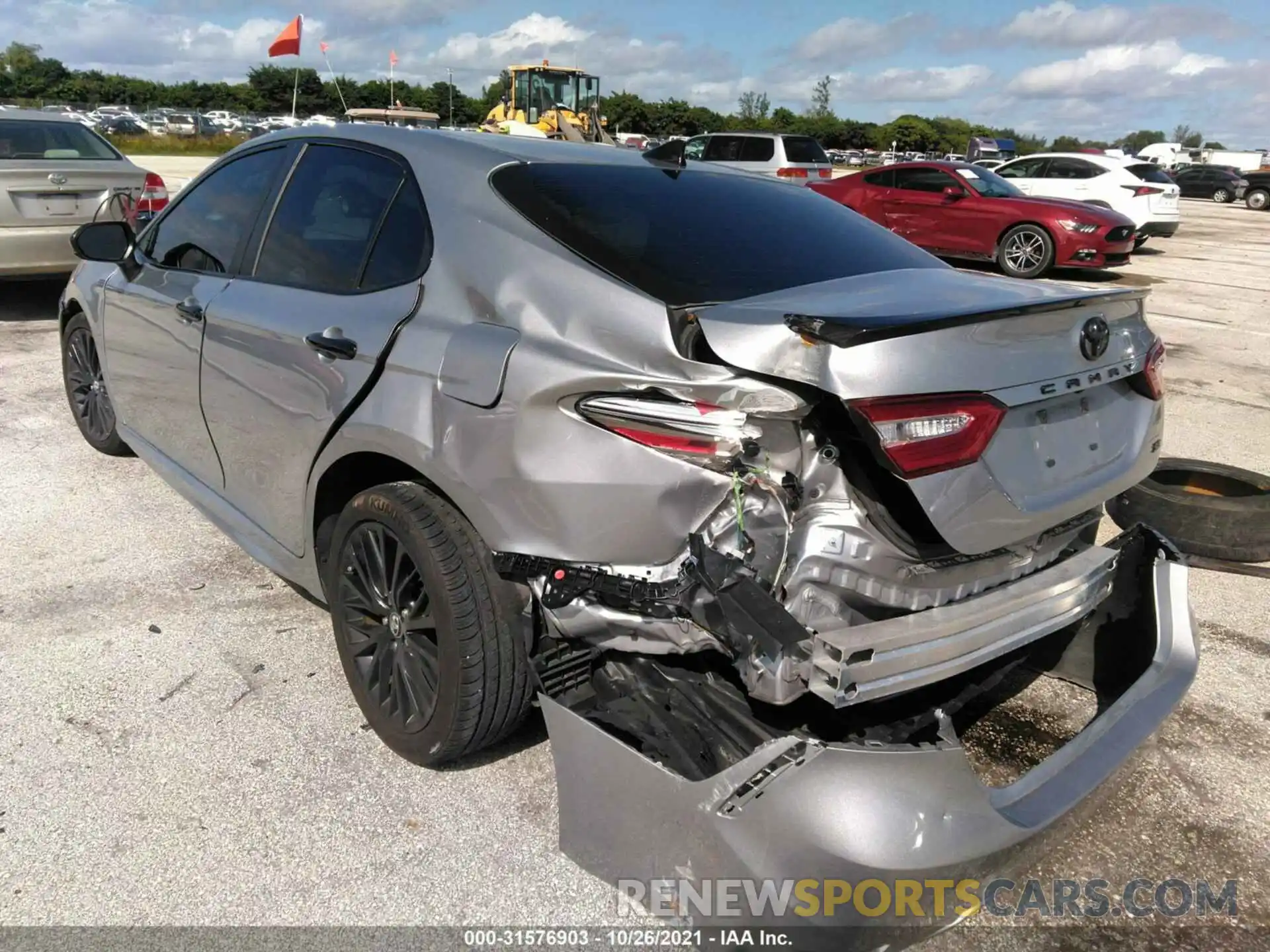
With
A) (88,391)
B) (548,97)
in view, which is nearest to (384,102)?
(548,97)

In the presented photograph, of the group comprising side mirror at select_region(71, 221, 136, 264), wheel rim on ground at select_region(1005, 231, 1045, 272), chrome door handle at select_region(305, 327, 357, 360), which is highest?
wheel rim on ground at select_region(1005, 231, 1045, 272)

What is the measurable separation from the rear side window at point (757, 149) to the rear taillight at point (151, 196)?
35.8ft

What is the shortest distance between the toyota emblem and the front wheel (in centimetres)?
1166

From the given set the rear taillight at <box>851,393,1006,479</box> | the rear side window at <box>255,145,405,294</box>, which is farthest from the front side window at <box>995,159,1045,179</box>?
the rear taillight at <box>851,393,1006,479</box>

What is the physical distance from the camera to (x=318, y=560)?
9.72 feet

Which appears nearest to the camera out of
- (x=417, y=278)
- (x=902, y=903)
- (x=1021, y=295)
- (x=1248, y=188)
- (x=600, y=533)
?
(x=902, y=903)

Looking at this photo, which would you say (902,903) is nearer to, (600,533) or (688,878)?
(688,878)

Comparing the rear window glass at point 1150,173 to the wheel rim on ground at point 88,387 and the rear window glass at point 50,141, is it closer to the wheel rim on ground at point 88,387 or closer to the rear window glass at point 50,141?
the rear window glass at point 50,141

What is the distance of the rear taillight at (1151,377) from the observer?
250 centimetres

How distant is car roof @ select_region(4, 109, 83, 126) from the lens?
8.38 meters

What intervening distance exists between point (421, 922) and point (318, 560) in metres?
1.20

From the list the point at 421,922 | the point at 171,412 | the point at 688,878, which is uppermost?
the point at 171,412

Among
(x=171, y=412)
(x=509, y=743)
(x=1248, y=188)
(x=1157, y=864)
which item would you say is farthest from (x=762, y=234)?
(x=1248, y=188)

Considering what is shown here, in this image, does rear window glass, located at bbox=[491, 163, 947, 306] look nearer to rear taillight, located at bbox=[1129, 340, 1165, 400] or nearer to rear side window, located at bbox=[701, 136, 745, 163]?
rear taillight, located at bbox=[1129, 340, 1165, 400]
